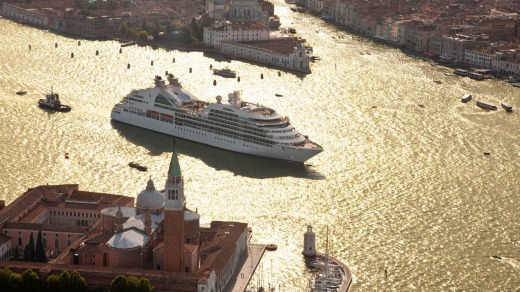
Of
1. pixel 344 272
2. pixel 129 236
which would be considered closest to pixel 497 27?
pixel 344 272

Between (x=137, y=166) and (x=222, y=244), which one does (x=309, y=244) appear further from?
(x=137, y=166)

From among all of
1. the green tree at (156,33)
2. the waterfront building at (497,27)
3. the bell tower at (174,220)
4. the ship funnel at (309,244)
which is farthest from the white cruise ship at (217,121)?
the waterfront building at (497,27)

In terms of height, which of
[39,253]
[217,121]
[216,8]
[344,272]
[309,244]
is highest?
[216,8]

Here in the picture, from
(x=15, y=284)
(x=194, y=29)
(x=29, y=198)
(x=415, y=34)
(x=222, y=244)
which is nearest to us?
(x=15, y=284)

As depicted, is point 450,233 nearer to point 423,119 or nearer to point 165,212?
point 165,212

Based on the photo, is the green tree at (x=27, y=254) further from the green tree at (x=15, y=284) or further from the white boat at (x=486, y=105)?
the white boat at (x=486, y=105)

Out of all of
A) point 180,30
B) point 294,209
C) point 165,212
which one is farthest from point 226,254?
point 180,30
